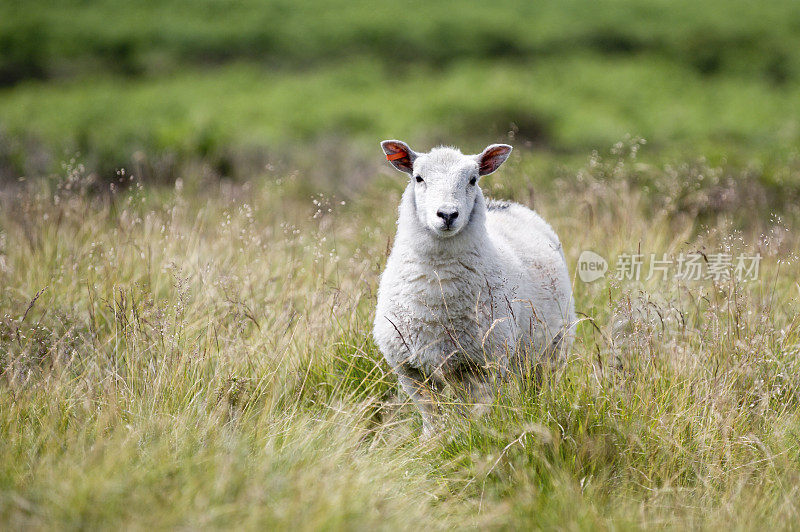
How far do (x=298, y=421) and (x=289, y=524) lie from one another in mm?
884

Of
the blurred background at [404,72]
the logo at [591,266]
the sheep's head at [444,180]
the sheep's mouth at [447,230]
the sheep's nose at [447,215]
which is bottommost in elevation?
the logo at [591,266]

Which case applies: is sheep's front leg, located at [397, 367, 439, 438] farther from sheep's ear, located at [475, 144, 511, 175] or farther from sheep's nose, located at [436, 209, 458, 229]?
sheep's ear, located at [475, 144, 511, 175]

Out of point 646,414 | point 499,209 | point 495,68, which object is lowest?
point 646,414

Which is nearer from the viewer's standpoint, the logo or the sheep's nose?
the sheep's nose

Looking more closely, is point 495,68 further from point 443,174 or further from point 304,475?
point 304,475

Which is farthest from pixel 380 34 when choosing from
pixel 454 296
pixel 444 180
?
pixel 454 296

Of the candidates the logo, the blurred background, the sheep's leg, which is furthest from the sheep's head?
the blurred background

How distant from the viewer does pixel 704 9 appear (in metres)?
24.7

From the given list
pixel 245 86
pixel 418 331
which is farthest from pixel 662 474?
pixel 245 86

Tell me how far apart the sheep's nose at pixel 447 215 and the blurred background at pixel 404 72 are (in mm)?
8403

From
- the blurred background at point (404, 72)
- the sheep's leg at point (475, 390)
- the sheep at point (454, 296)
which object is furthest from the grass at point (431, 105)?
the sheep's leg at point (475, 390)

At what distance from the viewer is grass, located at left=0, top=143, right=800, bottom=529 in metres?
2.38

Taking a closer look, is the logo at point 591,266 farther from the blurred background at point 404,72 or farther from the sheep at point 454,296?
the blurred background at point 404,72

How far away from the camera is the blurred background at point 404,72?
623 inches
